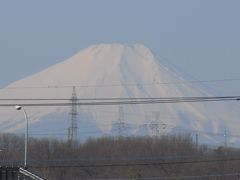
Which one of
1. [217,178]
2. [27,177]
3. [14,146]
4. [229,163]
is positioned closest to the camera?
[27,177]

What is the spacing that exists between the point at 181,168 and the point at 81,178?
29.7 feet

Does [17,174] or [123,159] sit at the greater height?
[123,159]

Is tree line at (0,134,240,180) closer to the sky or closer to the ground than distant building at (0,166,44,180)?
closer to the sky

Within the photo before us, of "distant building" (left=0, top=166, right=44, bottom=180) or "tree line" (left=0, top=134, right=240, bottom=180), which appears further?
"tree line" (left=0, top=134, right=240, bottom=180)

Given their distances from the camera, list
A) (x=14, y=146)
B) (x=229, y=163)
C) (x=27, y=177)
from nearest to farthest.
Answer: (x=27, y=177) < (x=229, y=163) < (x=14, y=146)

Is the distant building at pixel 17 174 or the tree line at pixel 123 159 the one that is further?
the tree line at pixel 123 159

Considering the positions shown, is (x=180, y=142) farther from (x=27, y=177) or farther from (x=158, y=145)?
(x=27, y=177)

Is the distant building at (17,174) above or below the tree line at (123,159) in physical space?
below

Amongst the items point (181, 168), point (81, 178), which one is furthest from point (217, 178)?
point (81, 178)

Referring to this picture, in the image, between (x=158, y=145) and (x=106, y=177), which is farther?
(x=158, y=145)

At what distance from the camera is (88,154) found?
103 m

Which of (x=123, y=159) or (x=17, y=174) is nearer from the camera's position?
(x=17, y=174)

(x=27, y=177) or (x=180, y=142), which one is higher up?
(x=180, y=142)

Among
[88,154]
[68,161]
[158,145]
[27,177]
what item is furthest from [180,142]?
[27,177]
